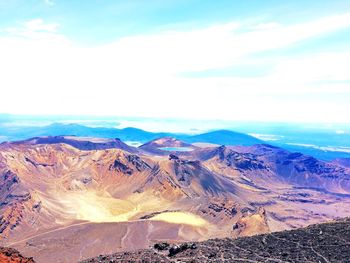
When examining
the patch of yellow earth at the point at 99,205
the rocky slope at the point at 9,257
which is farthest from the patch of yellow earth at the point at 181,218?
the rocky slope at the point at 9,257

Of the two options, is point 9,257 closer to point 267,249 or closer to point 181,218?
point 267,249

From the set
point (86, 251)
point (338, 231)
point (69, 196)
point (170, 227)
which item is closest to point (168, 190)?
point (69, 196)

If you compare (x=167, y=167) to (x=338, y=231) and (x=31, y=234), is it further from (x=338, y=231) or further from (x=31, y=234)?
(x=338, y=231)

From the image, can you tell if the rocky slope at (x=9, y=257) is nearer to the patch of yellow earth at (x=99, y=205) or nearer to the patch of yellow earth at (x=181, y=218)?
the patch of yellow earth at (x=181, y=218)

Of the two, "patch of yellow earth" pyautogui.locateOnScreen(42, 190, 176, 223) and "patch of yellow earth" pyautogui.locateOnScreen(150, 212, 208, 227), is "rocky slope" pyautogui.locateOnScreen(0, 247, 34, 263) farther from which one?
"patch of yellow earth" pyautogui.locateOnScreen(42, 190, 176, 223)

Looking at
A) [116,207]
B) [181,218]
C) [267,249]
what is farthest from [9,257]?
[116,207]

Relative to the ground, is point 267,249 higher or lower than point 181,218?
higher
